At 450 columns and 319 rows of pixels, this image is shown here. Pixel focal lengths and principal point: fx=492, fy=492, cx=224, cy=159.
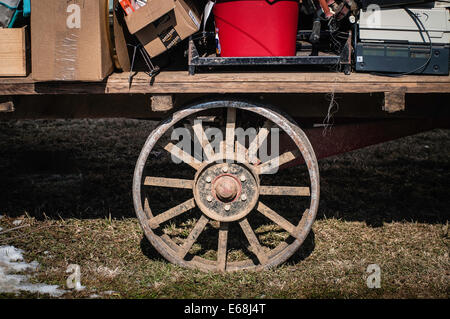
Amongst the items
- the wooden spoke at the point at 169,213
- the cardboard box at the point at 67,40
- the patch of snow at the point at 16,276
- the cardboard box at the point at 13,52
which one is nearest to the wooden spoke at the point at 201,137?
the wooden spoke at the point at 169,213

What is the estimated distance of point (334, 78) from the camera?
2.86 meters

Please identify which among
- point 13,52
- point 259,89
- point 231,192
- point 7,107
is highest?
point 13,52

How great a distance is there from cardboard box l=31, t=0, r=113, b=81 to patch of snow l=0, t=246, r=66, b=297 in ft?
4.22

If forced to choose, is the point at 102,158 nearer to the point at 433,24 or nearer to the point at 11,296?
the point at 11,296

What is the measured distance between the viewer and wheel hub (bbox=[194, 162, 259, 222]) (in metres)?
3.09

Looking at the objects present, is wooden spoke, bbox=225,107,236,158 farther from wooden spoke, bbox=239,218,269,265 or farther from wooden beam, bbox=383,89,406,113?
wooden beam, bbox=383,89,406,113

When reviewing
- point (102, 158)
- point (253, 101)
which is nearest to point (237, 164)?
point (253, 101)

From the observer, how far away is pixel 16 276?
320cm

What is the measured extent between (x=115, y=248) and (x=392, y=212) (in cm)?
236

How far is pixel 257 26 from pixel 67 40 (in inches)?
43.3

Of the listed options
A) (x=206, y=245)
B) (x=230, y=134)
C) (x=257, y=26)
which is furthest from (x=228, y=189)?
(x=257, y=26)

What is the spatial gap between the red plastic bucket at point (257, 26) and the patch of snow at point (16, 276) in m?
1.84

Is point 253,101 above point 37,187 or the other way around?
above

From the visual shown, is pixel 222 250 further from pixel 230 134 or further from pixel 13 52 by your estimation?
pixel 13 52
